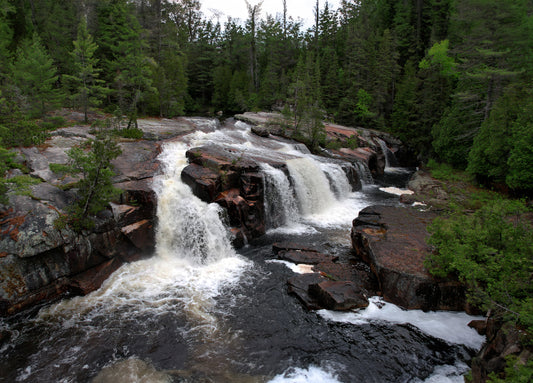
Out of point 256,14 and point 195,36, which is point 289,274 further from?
point 195,36

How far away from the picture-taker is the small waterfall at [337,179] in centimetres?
2070

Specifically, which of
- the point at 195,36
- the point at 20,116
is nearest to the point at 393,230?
the point at 20,116

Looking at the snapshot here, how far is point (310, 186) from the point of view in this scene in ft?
62.6

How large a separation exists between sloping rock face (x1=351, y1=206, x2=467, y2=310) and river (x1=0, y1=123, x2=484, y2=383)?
44 cm

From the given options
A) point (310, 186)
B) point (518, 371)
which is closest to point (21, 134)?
point (310, 186)

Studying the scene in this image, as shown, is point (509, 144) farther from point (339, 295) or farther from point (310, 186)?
point (339, 295)

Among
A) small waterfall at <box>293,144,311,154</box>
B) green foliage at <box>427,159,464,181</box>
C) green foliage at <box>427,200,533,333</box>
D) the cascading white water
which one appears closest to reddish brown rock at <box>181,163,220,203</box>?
the cascading white water

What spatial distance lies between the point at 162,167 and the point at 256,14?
40.5m

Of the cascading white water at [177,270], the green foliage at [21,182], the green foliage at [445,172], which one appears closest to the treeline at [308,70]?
the green foliage at [445,172]

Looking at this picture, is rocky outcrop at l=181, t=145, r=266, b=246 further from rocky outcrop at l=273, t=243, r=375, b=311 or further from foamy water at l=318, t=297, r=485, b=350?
foamy water at l=318, t=297, r=485, b=350

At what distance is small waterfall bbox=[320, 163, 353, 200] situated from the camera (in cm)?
2070

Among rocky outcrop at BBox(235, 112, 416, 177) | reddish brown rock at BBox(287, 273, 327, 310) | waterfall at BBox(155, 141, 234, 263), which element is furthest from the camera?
rocky outcrop at BBox(235, 112, 416, 177)

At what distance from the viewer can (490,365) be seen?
6.11m

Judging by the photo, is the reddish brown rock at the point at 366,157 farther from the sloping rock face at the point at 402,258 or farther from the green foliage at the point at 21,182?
the green foliage at the point at 21,182
